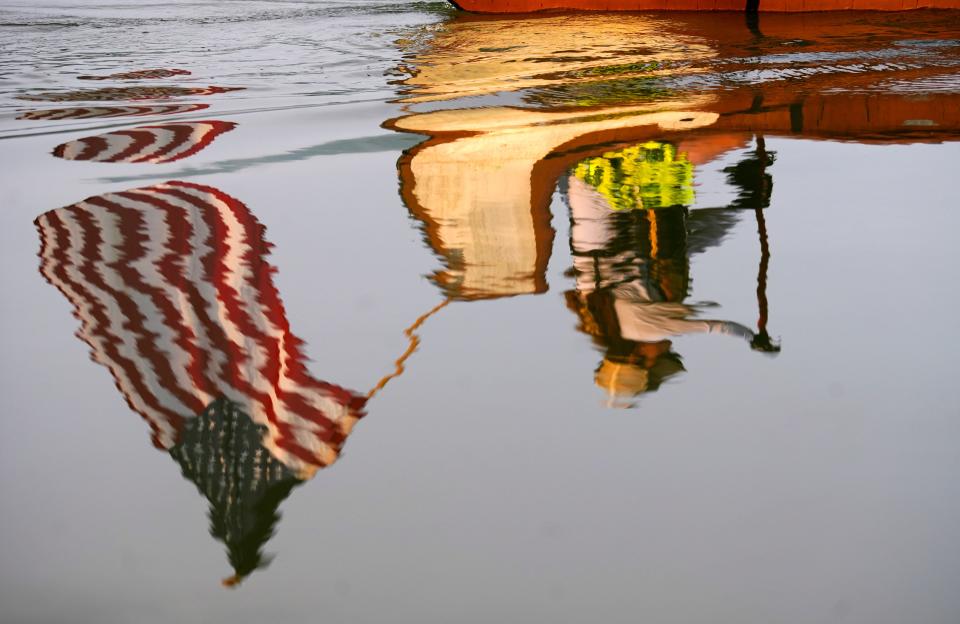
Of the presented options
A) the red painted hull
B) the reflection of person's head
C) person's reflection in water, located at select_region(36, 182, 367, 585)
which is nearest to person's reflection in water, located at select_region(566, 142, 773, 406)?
the reflection of person's head

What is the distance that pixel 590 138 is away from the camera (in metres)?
3.91

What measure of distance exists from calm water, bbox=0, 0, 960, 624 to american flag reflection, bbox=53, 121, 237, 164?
32mm

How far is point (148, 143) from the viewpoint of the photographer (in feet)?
13.2

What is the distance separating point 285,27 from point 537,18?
3.02m

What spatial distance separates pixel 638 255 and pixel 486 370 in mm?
781

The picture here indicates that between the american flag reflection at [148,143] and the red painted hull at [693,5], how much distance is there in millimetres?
8299

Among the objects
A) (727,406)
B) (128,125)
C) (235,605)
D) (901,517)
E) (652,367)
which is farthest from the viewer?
(128,125)

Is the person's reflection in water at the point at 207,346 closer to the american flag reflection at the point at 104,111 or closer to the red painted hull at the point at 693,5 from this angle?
the american flag reflection at the point at 104,111

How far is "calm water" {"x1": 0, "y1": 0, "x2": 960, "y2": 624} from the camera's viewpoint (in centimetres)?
129

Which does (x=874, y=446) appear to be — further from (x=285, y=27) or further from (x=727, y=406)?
(x=285, y=27)

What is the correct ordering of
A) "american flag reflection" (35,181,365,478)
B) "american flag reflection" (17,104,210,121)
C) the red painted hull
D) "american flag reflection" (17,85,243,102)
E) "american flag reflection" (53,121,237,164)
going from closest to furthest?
"american flag reflection" (35,181,365,478) < "american flag reflection" (53,121,237,164) < "american flag reflection" (17,104,210,121) < "american flag reflection" (17,85,243,102) < the red painted hull

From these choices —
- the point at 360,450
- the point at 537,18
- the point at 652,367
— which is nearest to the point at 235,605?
the point at 360,450

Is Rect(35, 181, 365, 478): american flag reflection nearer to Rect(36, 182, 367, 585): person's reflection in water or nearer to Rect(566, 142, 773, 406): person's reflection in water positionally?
Rect(36, 182, 367, 585): person's reflection in water

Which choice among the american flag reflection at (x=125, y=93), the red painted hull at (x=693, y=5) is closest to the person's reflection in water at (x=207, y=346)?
the american flag reflection at (x=125, y=93)
